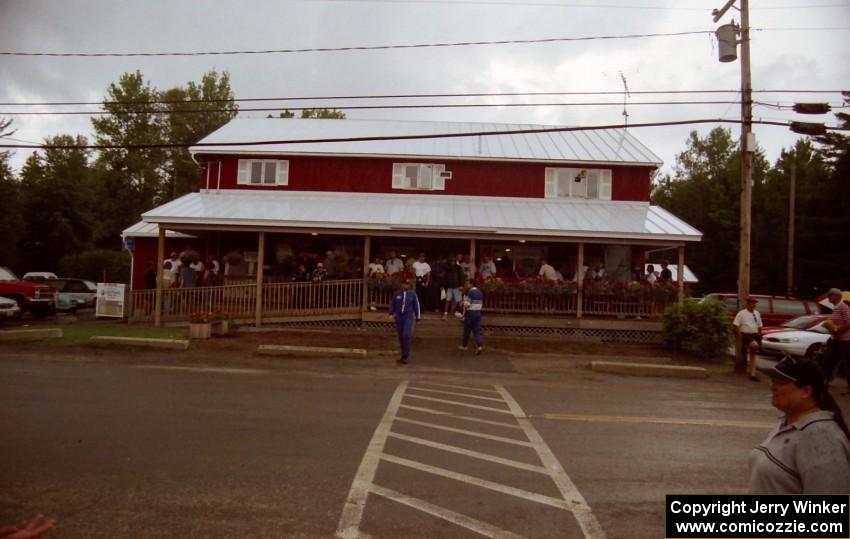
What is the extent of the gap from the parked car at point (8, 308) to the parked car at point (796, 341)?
23454 mm

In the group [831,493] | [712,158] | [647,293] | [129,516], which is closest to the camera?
[831,493]

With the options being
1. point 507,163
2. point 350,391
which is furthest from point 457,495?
point 507,163

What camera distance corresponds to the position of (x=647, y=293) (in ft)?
61.8

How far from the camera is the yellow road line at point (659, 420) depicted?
8.89 meters

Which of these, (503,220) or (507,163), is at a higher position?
(507,163)

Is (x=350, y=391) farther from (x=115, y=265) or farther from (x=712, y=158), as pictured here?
(x=712, y=158)

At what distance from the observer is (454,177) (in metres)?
23.9

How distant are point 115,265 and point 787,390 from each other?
39841mm

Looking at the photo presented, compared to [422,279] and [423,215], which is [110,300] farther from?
[423,215]

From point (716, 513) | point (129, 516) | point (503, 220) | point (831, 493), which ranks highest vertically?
point (503, 220)

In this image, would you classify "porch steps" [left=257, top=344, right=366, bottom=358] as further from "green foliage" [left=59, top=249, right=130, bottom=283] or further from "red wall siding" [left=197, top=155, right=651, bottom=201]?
"green foliage" [left=59, top=249, right=130, bottom=283]

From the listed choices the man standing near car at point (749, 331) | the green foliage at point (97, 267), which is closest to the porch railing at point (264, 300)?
the man standing near car at point (749, 331)

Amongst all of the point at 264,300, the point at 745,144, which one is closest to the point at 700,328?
the point at 745,144

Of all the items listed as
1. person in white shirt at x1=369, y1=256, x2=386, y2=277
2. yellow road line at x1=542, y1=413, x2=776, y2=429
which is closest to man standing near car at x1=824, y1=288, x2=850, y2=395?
yellow road line at x1=542, y1=413, x2=776, y2=429
